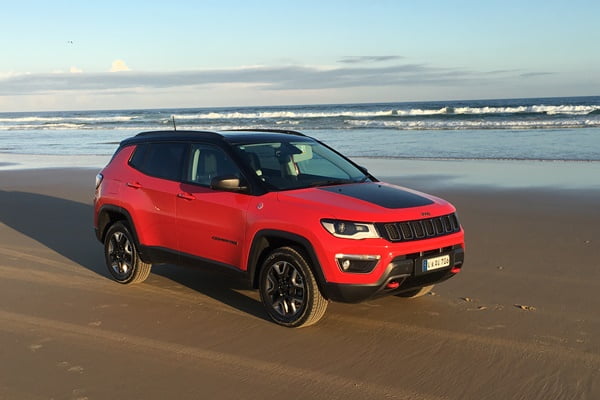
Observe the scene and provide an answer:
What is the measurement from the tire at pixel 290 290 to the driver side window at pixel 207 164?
3.36 ft

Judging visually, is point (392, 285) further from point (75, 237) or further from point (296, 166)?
point (75, 237)

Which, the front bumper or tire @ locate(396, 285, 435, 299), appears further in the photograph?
tire @ locate(396, 285, 435, 299)

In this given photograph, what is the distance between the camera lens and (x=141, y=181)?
6.85 m

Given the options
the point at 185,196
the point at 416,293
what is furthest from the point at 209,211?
the point at 416,293

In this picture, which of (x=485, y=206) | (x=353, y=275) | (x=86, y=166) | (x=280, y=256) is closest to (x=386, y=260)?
(x=353, y=275)

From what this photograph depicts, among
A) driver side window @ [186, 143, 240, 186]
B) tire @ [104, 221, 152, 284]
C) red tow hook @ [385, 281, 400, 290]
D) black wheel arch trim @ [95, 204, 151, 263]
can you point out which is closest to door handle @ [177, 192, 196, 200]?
driver side window @ [186, 143, 240, 186]

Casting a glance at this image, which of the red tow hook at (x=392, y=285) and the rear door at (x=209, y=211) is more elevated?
the rear door at (x=209, y=211)

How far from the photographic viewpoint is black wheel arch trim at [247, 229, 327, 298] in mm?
5188

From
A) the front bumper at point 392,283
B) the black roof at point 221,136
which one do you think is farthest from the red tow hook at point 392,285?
the black roof at point 221,136

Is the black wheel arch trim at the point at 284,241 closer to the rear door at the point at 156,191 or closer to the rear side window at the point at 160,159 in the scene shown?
the rear door at the point at 156,191

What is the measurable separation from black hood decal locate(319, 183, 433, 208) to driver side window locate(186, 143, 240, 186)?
38.7 inches

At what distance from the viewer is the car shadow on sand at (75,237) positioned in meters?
6.62

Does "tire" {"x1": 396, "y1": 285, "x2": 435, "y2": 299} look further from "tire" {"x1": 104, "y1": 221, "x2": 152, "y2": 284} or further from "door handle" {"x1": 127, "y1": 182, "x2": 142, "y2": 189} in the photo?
"door handle" {"x1": 127, "y1": 182, "x2": 142, "y2": 189}

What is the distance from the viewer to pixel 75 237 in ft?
31.5
